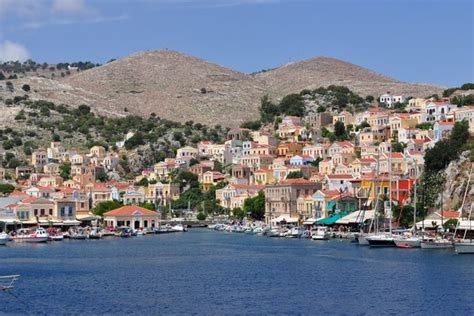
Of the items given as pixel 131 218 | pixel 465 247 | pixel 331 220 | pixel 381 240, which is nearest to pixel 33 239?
pixel 131 218

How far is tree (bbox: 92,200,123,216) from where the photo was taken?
393 ft

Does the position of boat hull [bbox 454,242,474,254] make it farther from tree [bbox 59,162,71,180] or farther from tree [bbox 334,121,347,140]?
tree [bbox 59,162,71,180]

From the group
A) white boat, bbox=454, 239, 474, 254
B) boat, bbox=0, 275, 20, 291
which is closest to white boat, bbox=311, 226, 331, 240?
white boat, bbox=454, 239, 474, 254

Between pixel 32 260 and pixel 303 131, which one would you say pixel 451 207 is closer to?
pixel 32 260

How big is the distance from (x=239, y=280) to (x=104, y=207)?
66.4 meters

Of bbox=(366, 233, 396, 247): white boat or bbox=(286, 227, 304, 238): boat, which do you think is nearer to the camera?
bbox=(366, 233, 396, 247): white boat

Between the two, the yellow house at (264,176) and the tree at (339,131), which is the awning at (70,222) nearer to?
the yellow house at (264,176)

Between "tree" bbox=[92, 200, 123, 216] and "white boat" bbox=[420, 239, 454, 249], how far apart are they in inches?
2057

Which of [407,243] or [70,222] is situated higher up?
[70,222]

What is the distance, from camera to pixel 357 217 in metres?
96.1

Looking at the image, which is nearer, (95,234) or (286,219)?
(95,234)

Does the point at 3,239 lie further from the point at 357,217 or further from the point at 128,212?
the point at 357,217

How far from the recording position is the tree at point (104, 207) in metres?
120

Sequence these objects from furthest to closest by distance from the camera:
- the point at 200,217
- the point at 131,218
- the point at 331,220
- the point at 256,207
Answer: the point at 200,217, the point at 256,207, the point at 131,218, the point at 331,220
